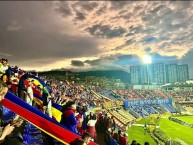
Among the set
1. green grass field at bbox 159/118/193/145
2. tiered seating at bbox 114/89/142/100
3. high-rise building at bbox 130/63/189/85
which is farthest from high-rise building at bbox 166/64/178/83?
green grass field at bbox 159/118/193/145

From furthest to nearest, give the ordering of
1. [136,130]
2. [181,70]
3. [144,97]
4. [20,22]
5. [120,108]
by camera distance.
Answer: [181,70], [144,97], [120,108], [136,130], [20,22]

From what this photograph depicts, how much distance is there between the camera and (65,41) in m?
7.52

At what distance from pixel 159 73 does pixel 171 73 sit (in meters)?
3.24

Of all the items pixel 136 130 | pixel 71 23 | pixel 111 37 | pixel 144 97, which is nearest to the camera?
pixel 71 23

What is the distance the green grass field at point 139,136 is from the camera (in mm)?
13843

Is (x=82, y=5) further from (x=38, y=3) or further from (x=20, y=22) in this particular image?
(x=20, y=22)

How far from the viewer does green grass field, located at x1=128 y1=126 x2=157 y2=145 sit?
13.8 meters

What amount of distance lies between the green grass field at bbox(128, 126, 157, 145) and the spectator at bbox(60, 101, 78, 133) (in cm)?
1005

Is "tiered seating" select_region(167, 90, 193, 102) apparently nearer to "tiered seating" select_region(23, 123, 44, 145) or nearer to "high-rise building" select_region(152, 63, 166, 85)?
"high-rise building" select_region(152, 63, 166, 85)

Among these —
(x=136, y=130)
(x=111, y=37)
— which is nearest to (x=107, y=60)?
(x=136, y=130)

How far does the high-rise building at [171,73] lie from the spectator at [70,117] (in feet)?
103

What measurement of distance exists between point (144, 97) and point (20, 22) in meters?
22.2

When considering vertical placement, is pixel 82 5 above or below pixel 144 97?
above

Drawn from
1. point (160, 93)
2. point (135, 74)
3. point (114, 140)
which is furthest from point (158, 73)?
point (114, 140)
